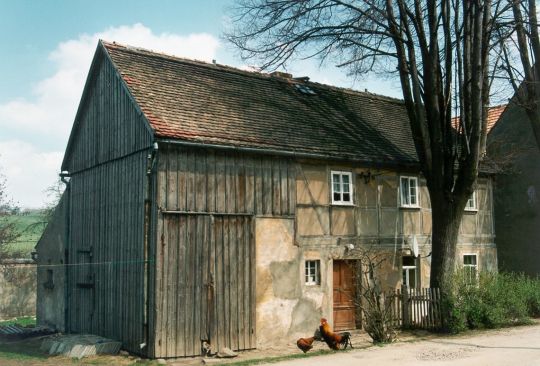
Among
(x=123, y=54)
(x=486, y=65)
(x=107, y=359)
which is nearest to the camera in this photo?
(x=107, y=359)

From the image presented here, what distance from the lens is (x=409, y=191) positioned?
20.7 m

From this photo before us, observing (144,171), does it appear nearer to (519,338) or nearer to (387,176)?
(387,176)

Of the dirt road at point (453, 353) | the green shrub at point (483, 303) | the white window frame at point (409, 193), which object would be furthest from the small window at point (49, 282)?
the green shrub at point (483, 303)

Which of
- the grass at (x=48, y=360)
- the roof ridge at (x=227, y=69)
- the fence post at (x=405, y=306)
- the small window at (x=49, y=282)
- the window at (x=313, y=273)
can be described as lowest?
the grass at (x=48, y=360)

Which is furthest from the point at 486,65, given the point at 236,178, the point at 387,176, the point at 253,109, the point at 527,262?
the point at 527,262

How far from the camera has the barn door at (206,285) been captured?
1435cm

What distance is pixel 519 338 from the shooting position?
15.2 metres

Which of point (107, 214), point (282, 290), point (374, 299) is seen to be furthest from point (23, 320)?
point (374, 299)

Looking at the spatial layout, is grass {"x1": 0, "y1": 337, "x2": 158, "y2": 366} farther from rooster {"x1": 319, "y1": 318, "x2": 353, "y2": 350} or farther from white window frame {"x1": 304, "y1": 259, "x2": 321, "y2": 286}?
white window frame {"x1": 304, "y1": 259, "x2": 321, "y2": 286}

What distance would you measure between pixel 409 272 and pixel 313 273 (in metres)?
4.67

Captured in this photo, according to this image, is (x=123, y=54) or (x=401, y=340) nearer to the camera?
(x=401, y=340)

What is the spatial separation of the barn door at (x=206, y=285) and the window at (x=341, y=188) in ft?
12.0

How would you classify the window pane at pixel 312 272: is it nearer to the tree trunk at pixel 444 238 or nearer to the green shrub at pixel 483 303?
the tree trunk at pixel 444 238

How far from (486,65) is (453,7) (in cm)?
212
